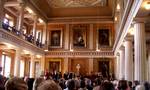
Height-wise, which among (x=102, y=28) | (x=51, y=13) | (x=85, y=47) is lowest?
(x=85, y=47)

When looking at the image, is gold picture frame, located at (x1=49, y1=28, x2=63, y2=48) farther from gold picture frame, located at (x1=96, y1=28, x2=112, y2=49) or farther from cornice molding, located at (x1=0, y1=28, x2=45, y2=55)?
gold picture frame, located at (x1=96, y1=28, x2=112, y2=49)

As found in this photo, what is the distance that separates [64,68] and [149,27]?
54.2 feet

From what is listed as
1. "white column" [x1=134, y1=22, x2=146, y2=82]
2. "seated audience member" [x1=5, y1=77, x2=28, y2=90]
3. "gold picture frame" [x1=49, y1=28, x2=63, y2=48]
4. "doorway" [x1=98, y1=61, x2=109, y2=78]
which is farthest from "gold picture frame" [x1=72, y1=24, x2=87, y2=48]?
"seated audience member" [x1=5, y1=77, x2=28, y2=90]

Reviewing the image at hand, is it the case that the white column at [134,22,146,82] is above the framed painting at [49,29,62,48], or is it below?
below

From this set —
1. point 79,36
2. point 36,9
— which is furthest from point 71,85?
point 79,36

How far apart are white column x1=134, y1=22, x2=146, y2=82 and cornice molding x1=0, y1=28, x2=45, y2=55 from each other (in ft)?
34.5

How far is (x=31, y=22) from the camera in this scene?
32469 millimetres

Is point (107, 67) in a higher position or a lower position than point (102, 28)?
lower

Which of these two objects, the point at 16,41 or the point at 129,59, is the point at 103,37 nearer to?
the point at 16,41

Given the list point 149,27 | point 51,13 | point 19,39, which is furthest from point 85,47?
point 149,27

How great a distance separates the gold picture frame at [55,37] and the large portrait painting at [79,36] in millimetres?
1722

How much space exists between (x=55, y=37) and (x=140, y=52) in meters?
20.8

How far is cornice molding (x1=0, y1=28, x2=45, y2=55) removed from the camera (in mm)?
19266

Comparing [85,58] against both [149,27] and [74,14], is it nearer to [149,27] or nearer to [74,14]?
[74,14]
